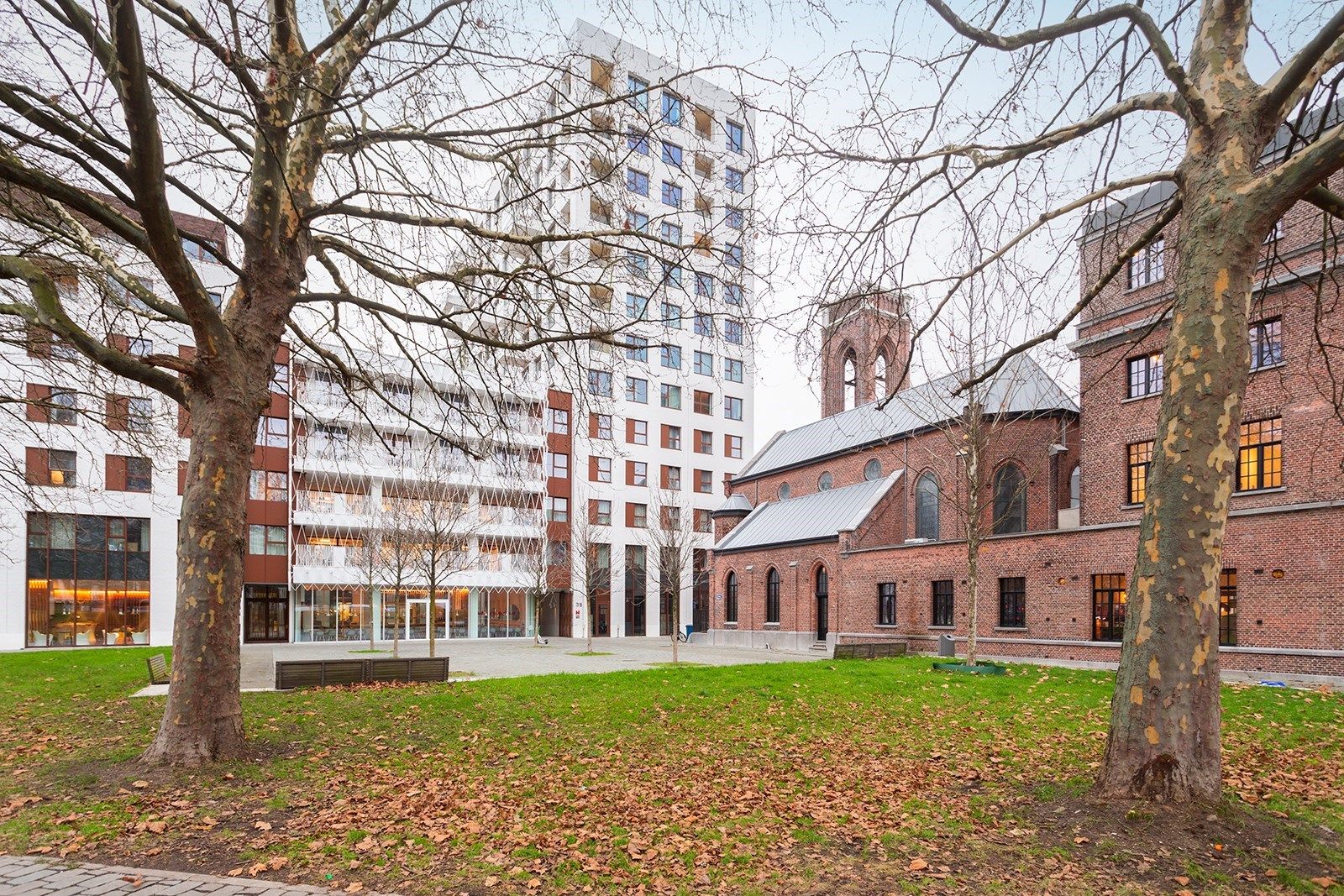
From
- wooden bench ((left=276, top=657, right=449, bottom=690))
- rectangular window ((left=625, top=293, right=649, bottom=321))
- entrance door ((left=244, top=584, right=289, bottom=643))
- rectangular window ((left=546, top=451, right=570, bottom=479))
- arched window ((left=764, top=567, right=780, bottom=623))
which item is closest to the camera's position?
rectangular window ((left=625, top=293, right=649, bottom=321))

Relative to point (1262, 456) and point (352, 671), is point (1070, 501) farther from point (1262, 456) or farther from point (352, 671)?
point (352, 671)

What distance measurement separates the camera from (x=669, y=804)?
6.94m

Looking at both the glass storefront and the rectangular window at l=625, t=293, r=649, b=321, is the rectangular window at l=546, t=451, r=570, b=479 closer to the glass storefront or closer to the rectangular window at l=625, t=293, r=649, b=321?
the glass storefront

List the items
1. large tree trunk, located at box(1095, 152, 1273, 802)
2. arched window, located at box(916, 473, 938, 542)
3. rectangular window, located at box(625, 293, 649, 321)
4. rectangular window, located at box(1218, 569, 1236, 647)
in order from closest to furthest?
large tree trunk, located at box(1095, 152, 1273, 802) < rectangular window, located at box(625, 293, 649, 321) < rectangular window, located at box(1218, 569, 1236, 647) < arched window, located at box(916, 473, 938, 542)

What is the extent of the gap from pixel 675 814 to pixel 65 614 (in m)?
39.5

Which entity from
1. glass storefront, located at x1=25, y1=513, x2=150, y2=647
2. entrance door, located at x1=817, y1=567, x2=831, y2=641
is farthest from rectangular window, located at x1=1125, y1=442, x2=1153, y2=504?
glass storefront, located at x1=25, y1=513, x2=150, y2=647

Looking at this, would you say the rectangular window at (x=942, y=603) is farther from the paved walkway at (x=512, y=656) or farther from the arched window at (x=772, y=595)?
the arched window at (x=772, y=595)

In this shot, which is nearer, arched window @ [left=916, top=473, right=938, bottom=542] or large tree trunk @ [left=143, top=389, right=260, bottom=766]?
large tree trunk @ [left=143, top=389, right=260, bottom=766]

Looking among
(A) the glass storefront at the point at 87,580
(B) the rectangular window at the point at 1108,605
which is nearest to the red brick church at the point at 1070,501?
(B) the rectangular window at the point at 1108,605

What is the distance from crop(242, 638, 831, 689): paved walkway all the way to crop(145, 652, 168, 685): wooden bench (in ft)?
5.11

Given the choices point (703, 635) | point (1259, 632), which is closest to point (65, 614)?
point (703, 635)

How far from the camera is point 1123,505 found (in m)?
24.4

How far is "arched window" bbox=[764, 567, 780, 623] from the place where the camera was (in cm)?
3988

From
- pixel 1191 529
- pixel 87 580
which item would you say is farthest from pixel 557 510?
pixel 1191 529
